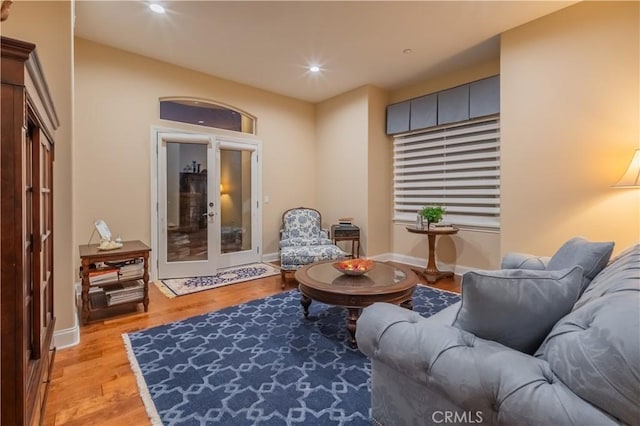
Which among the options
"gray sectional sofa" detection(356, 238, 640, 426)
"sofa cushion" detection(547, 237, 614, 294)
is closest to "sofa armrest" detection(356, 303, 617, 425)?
"gray sectional sofa" detection(356, 238, 640, 426)

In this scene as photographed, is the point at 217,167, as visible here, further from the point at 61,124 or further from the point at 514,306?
the point at 514,306

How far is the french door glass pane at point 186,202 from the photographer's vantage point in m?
4.28

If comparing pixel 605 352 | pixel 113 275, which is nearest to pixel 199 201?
pixel 113 275

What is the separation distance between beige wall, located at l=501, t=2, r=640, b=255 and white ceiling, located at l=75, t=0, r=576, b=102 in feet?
1.15

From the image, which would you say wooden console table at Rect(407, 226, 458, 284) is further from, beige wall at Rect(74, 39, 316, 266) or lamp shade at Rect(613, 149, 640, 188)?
beige wall at Rect(74, 39, 316, 266)

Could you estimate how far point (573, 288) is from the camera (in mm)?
1082

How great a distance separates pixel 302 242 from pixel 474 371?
367 centimetres

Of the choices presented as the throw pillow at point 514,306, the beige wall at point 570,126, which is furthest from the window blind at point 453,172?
the throw pillow at point 514,306

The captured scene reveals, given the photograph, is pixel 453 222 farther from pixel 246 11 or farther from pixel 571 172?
pixel 246 11

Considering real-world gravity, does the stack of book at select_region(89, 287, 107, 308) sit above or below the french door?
below

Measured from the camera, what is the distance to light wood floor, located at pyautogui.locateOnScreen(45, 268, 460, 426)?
1667mm

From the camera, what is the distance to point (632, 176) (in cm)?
251

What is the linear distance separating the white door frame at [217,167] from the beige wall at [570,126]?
362 cm

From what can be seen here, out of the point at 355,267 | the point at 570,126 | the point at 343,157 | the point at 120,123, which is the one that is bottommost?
the point at 355,267
